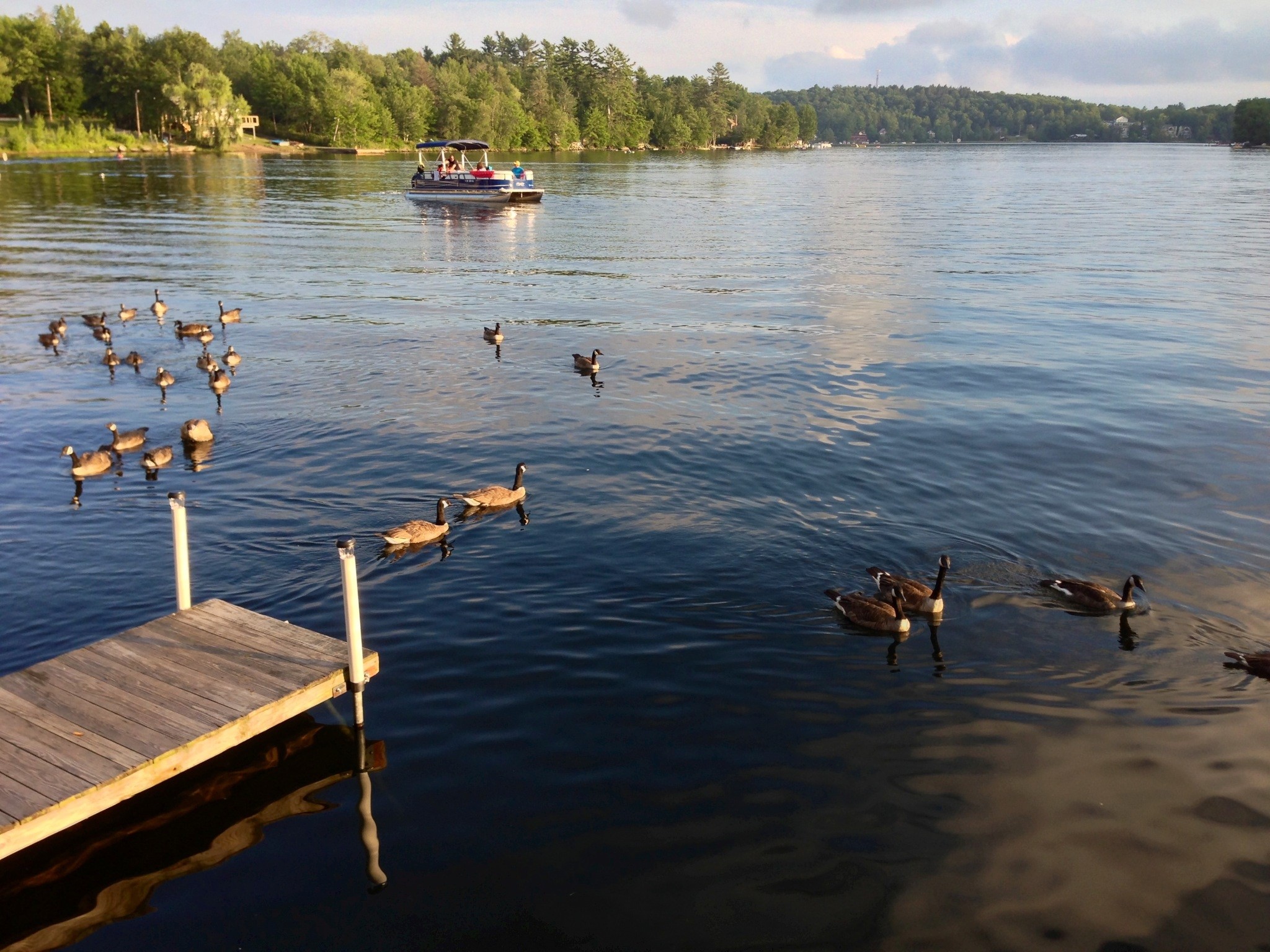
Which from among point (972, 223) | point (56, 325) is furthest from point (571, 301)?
point (972, 223)

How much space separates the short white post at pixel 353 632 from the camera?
37.0 feet

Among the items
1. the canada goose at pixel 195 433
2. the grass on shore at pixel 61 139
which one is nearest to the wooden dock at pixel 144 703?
the canada goose at pixel 195 433

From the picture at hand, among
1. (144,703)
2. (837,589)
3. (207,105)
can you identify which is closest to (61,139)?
(207,105)

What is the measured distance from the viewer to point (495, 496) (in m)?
19.3

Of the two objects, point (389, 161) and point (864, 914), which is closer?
point (864, 914)

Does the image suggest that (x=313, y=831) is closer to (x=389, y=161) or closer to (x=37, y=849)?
(x=37, y=849)

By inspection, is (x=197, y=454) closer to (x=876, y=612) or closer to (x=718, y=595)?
(x=718, y=595)

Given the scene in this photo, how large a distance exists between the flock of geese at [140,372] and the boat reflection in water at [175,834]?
35.7 ft

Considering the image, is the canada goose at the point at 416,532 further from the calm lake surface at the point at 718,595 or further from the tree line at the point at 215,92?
the tree line at the point at 215,92

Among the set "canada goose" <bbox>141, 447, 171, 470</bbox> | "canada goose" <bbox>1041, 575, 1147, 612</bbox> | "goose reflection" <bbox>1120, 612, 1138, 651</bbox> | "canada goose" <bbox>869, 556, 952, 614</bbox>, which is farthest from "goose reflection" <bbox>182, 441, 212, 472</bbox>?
"goose reflection" <bbox>1120, 612, 1138, 651</bbox>

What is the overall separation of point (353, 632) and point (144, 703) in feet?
7.76

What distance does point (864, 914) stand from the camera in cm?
948

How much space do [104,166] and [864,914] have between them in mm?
133336

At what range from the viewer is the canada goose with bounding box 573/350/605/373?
100 feet
